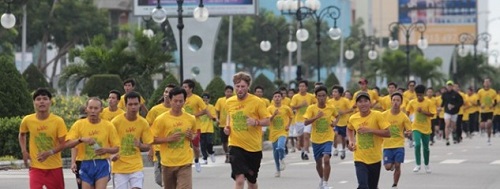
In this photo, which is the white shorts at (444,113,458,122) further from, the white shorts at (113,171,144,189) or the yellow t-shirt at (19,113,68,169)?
the yellow t-shirt at (19,113,68,169)

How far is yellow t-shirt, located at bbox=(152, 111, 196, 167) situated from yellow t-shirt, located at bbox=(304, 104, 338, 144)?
7161 millimetres

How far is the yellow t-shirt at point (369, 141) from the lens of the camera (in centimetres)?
1827

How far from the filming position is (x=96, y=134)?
51.0 feet

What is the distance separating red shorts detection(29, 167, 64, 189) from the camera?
50.6 ft

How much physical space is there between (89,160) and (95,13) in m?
64.9

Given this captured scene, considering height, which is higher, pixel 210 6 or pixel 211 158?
pixel 210 6

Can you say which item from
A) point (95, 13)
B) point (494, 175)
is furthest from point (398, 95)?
point (95, 13)

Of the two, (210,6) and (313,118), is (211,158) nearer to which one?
(313,118)

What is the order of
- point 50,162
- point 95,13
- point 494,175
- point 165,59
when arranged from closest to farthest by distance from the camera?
point 50,162
point 494,175
point 165,59
point 95,13

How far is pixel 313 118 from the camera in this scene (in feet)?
78.7

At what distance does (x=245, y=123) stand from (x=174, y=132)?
72.0 inches

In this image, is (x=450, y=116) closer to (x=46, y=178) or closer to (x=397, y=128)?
(x=397, y=128)

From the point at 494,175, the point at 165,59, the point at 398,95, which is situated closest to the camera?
the point at 398,95

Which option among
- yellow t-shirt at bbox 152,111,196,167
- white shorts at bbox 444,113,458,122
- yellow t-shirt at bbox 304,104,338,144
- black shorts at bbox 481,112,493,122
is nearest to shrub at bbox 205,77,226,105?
white shorts at bbox 444,113,458,122
